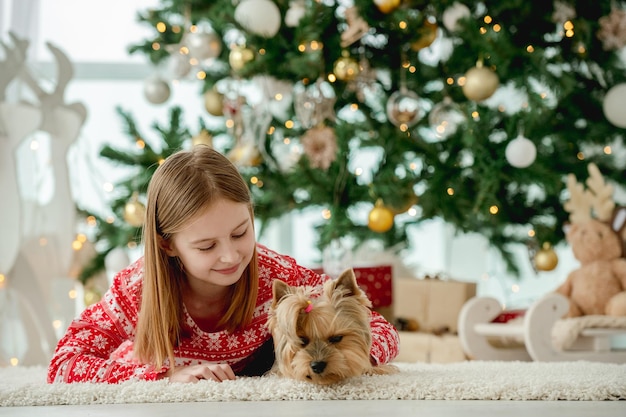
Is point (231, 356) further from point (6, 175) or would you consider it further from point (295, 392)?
point (6, 175)

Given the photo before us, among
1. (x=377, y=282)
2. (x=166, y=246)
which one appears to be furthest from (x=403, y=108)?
(x=166, y=246)

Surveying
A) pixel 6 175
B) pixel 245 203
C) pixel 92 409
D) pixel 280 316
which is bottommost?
pixel 92 409

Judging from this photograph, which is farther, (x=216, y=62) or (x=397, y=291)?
(x=216, y=62)

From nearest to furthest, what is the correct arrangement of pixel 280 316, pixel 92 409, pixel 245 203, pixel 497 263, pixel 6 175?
pixel 92 409
pixel 280 316
pixel 245 203
pixel 6 175
pixel 497 263

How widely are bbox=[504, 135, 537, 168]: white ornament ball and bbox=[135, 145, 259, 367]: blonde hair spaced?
140 cm

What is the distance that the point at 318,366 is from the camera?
136 centimetres

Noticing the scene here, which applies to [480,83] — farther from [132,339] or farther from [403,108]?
[132,339]

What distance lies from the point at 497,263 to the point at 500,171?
1.15 meters

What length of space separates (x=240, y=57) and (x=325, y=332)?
185 cm

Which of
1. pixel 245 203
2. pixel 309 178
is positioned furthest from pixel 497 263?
pixel 245 203

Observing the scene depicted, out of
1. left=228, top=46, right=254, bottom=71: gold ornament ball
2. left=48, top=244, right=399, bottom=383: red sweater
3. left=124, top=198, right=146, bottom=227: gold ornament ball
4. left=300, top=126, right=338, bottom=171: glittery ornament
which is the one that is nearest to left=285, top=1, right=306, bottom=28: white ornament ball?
left=228, top=46, right=254, bottom=71: gold ornament ball

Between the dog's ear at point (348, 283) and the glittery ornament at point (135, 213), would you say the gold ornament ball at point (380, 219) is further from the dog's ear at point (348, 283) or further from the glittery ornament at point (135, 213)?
the dog's ear at point (348, 283)

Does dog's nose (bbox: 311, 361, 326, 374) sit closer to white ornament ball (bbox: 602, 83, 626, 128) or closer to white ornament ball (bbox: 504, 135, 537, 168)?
white ornament ball (bbox: 504, 135, 537, 168)

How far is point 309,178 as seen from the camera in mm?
3039
